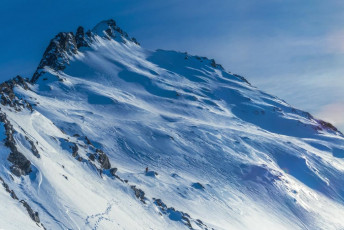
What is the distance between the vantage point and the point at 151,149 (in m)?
60.4

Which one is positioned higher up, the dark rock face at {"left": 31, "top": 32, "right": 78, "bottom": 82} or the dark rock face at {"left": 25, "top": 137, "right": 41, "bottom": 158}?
the dark rock face at {"left": 31, "top": 32, "right": 78, "bottom": 82}

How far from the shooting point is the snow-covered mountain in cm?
3275

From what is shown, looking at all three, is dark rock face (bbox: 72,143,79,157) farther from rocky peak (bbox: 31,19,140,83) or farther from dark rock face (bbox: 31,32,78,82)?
dark rock face (bbox: 31,32,78,82)

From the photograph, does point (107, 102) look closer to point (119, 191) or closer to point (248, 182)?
point (248, 182)

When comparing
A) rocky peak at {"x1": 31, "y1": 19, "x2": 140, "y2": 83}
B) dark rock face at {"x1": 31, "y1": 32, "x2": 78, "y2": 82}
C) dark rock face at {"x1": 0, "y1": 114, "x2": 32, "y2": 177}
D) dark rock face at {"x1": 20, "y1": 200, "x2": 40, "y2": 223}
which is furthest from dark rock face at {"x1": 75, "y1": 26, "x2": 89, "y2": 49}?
dark rock face at {"x1": 20, "y1": 200, "x2": 40, "y2": 223}

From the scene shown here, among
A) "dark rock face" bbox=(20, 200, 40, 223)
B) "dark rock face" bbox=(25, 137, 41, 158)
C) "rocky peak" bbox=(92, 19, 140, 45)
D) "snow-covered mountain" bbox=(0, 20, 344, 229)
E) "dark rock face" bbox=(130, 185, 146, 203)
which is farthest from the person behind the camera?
"rocky peak" bbox=(92, 19, 140, 45)

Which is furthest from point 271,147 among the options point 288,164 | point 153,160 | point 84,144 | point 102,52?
point 102,52

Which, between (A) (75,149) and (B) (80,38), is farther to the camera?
(B) (80,38)

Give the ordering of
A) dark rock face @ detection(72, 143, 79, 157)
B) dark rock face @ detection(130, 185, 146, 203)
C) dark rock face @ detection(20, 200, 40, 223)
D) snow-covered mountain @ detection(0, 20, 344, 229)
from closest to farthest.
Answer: dark rock face @ detection(20, 200, 40, 223)
snow-covered mountain @ detection(0, 20, 344, 229)
dark rock face @ detection(130, 185, 146, 203)
dark rock face @ detection(72, 143, 79, 157)

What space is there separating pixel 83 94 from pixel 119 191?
132 ft

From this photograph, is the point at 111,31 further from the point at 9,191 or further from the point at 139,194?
the point at 9,191

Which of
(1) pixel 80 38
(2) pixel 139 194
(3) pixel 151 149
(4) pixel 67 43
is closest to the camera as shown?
(2) pixel 139 194

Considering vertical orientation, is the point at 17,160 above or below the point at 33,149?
below

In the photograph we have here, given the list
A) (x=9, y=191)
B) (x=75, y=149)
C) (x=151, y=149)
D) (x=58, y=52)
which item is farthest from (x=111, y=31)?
(x=9, y=191)
